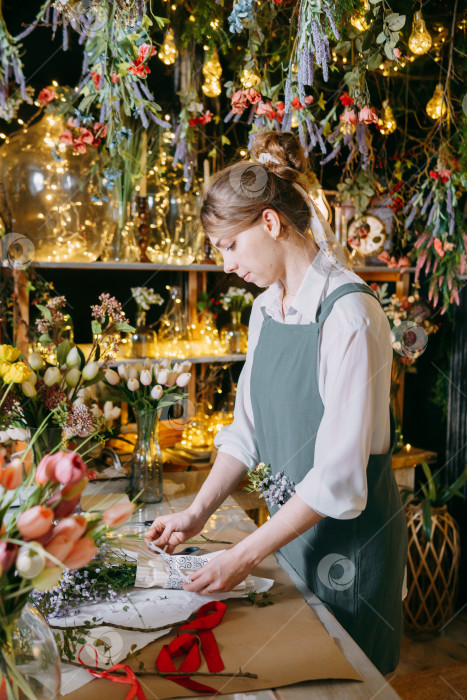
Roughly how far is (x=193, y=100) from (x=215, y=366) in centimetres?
114

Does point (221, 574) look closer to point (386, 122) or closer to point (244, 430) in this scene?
point (244, 430)

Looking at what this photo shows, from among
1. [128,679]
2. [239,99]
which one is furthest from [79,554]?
[239,99]

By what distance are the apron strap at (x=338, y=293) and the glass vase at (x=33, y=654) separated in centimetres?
78

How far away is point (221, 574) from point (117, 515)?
52 cm

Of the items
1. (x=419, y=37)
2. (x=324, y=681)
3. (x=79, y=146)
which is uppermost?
(x=419, y=37)

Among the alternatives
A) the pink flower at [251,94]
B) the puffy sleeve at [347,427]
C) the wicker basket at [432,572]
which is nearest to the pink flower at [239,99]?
the pink flower at [251,94]

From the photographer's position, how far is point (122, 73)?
1788mm

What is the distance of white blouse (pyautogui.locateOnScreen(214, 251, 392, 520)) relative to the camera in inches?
45.1

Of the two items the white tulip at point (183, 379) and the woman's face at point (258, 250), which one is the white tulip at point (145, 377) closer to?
the white tulip at point (183, 379)

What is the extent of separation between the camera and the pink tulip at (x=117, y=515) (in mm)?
643

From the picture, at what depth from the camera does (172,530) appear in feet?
4.32

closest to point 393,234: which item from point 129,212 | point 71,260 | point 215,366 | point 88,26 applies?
point 215,366

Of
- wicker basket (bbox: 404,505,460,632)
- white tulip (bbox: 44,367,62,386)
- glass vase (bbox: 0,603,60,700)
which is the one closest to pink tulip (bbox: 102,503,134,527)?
glass vase (bbox: 0,603,60,700)

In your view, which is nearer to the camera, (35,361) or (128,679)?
(128,679)
